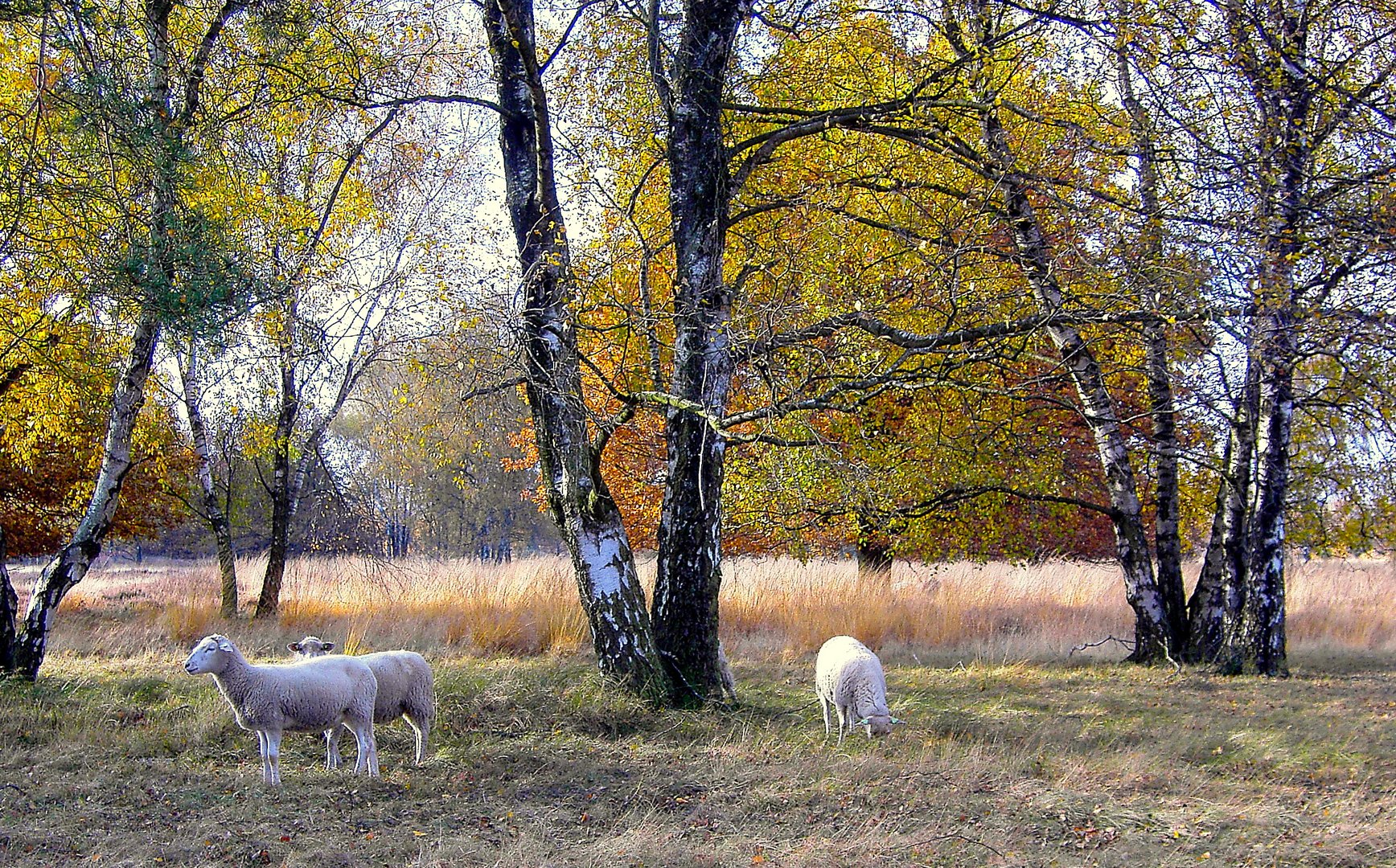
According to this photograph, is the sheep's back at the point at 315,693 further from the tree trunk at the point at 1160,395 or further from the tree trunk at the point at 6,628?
the tree trunk at the point at 1160,395

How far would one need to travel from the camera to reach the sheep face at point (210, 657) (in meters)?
6.65

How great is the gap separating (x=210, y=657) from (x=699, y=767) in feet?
11.3

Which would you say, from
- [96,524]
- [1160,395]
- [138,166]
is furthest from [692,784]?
[1160,395]

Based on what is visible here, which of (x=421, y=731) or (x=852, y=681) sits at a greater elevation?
(x=852, y=681)

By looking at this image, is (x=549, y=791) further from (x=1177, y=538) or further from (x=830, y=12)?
(x=1177, y=538)

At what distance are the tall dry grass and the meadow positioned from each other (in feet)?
0.34

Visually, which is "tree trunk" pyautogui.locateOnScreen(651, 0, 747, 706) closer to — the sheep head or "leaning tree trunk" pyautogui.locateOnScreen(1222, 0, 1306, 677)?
the sheep head

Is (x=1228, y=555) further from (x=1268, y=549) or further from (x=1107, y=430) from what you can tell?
(x=1107, y=430)

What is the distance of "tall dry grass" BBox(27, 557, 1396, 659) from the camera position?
13.2 meters

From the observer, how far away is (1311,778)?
7.58 m

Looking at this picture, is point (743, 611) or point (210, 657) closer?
point (210, 657)

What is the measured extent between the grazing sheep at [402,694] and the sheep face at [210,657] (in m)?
0.81

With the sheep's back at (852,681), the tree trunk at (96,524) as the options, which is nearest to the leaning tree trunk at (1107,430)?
the sheep's back at (852,681)

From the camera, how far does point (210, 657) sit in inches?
264
